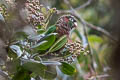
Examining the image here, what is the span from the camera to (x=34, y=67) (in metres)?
0.60

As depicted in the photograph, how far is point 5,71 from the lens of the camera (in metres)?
0.65

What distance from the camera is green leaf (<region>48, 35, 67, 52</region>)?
0.65m

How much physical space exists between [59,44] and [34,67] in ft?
0.30

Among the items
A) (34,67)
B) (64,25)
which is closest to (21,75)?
(34,67)

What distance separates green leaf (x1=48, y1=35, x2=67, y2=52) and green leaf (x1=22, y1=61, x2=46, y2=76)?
0.06 metres

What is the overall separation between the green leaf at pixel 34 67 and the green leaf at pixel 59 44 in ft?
0.19

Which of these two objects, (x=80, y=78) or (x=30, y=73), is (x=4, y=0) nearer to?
(x=30, y=73)

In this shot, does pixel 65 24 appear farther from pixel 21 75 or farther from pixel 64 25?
pixel 21 75

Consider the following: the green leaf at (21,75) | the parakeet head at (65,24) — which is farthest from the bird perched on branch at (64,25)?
the green leaf at (21,75)

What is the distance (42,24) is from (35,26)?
32 mm

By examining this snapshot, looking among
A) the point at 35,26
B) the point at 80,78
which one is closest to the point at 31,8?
the point at 35,26

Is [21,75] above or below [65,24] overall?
below

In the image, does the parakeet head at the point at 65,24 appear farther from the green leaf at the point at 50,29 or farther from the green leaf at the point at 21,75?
the green leaf at the point at 21,75

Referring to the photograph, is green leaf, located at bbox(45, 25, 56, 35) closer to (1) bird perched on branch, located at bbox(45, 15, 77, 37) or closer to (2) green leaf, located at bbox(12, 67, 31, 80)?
(1) bird perched on branch, located at bbox(45, 15, 77, 37)
